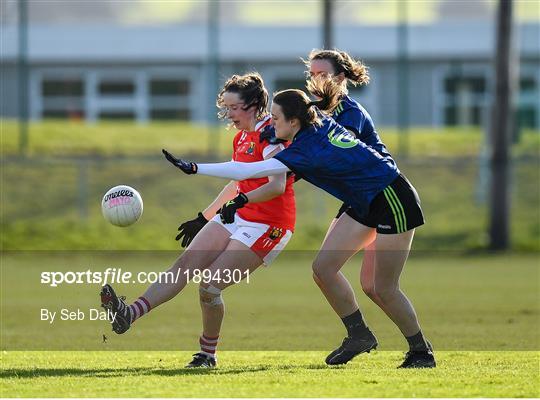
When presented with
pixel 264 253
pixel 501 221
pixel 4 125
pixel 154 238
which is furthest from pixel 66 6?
pixel 264 253

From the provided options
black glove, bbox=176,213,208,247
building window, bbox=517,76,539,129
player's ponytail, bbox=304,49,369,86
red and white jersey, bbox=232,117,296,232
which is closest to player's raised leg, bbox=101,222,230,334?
red and white jersey, bbox=232,117,296,232

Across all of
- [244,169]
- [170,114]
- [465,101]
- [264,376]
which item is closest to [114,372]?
[264,376]

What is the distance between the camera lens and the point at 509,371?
27.3ft

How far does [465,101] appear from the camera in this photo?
30.7 metres

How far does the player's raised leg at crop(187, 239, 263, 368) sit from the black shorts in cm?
91

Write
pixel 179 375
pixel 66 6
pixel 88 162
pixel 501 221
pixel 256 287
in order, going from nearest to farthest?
pixel 179 375, pixel 256 287, pixel 501 221, pixel 88 162, pixel 66 6

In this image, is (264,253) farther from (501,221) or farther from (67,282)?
(501,221)

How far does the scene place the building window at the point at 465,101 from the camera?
30.6 metres

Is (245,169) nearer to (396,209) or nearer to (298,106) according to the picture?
(298,106)

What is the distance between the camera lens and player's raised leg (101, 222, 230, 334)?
8.21 m

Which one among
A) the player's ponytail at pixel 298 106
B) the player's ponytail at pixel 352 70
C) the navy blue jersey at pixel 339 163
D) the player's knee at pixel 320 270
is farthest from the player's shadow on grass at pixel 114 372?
the player's ponytail at pixel 352 70

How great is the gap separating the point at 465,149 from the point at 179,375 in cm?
2145

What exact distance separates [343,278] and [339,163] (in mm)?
923

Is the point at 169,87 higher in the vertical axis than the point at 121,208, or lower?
higher
